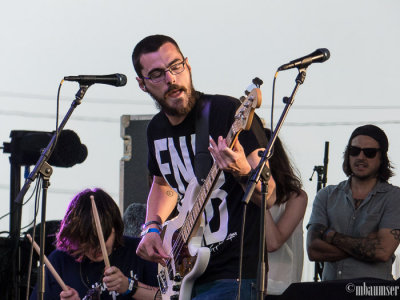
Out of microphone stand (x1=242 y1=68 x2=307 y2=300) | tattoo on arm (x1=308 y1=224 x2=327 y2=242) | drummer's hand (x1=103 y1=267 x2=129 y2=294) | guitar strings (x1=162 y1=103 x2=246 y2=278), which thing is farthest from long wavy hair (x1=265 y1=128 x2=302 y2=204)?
microphone stand (x1=242 y1=68 x2=307 y2=300)

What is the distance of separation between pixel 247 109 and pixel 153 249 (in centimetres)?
100

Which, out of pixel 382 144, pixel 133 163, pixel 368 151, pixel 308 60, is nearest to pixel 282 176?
pixel 368 151

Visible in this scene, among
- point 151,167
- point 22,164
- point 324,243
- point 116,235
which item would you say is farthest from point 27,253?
point 324,243

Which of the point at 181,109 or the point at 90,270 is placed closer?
the point at 181,109

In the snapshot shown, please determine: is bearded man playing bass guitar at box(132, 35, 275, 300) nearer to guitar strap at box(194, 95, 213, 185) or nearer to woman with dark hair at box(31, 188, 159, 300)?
guitar strap at box(194, 95, 213, 185)

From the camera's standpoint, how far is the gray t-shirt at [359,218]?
192 inches

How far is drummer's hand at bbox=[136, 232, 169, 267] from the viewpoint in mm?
3980

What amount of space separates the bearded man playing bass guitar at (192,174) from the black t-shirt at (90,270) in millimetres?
323

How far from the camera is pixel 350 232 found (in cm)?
500

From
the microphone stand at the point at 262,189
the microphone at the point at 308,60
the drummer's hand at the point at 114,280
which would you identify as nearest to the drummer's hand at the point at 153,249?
the drummer's hand at the point at 114,280

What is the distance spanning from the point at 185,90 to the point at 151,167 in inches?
23.2

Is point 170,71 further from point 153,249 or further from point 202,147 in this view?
point 153,249

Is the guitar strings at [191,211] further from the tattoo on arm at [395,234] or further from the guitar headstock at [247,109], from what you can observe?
the tattoo on arm at [395,234]

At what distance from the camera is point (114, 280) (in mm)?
4168
